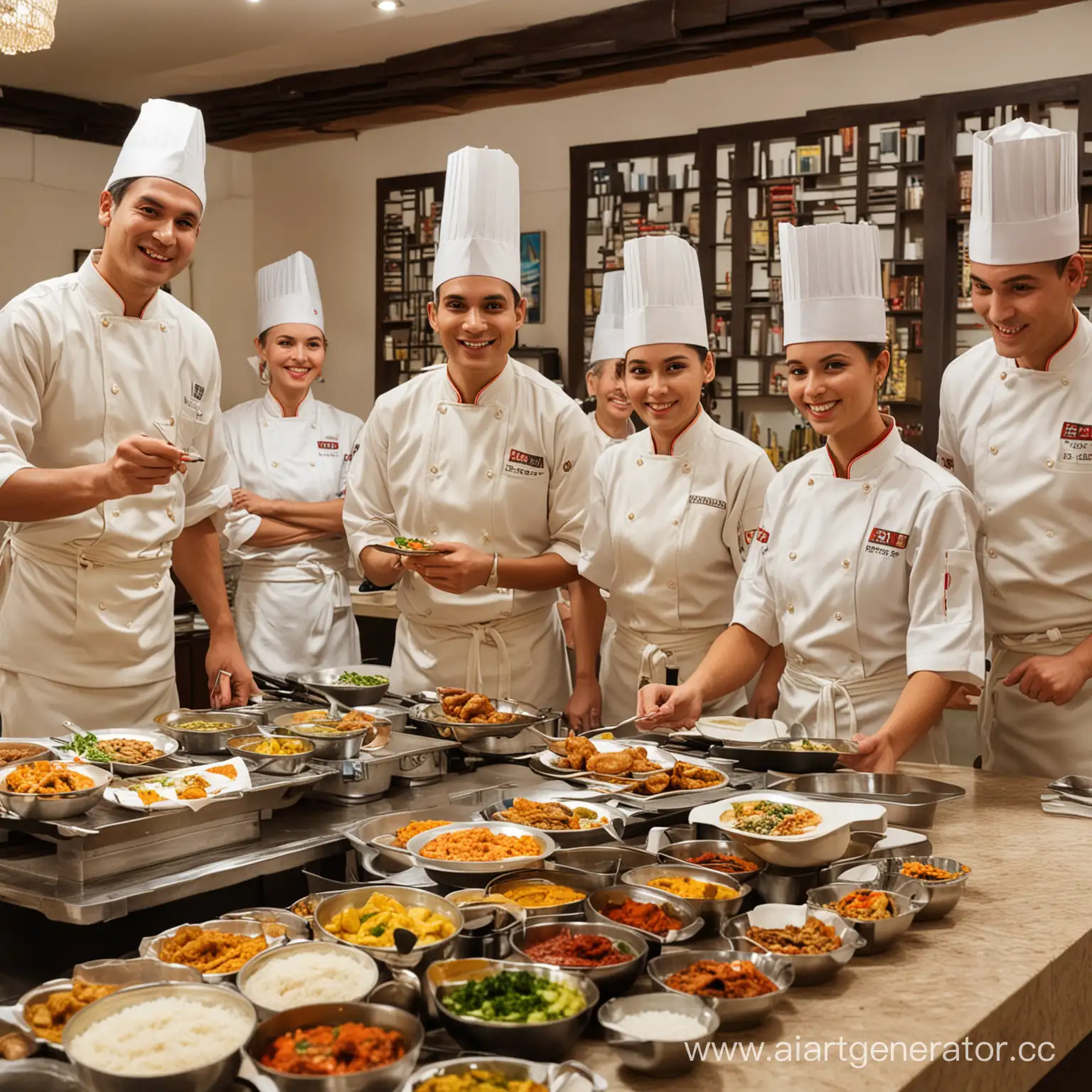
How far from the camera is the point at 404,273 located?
27.8 feet

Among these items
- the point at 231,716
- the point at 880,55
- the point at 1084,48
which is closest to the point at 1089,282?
the point at 1084,48

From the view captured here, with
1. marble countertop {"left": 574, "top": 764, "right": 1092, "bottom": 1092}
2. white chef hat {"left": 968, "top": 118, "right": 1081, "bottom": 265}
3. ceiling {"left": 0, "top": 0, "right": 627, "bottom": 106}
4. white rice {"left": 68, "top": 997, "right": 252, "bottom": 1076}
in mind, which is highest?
ceiling {"left": 0, "top": 0, "right": 627, "bottom": 106}

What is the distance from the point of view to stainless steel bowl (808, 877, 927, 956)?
4.97ft

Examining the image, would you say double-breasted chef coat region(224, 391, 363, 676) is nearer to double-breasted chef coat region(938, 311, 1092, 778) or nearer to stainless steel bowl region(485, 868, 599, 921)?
double-breasted chef coat region(938, 311, 1092, 778)

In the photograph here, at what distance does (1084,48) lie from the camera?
598 centimetres

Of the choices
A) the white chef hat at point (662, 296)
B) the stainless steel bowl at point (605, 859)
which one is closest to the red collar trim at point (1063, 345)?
the white chef hat at point (662, 296)

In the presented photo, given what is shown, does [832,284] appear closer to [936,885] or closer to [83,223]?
[936,885]

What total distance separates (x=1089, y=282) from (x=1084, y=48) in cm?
113

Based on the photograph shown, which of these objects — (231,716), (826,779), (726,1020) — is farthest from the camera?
(231,716)

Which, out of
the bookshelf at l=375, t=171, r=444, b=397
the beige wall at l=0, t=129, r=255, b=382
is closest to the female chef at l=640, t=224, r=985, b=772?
the bookshelf at l=375, t=171, r=444, b=397

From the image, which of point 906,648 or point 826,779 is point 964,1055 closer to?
point 826,779

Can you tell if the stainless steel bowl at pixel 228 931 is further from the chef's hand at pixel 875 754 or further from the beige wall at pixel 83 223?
the beige wall at pixel 83 223

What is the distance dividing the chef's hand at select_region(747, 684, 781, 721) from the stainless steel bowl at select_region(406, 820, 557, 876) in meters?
1.22

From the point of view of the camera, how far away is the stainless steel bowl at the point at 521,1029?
3.94ft
